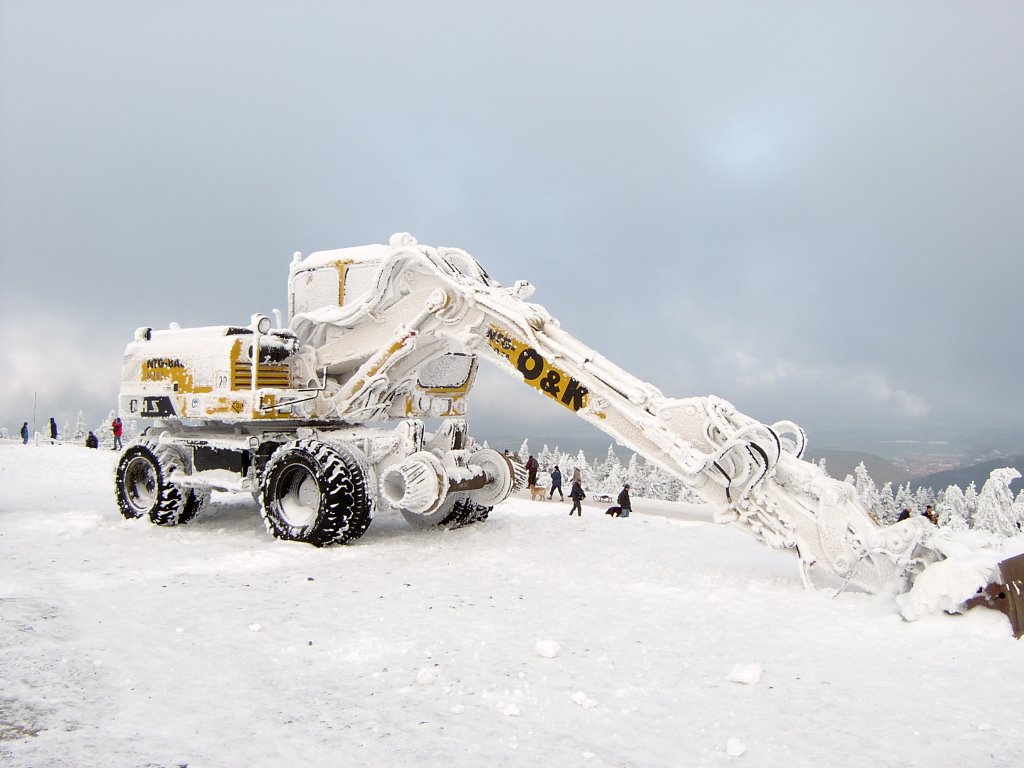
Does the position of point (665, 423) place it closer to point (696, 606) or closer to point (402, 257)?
point (696, 606)

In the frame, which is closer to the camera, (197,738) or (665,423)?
(197,738)

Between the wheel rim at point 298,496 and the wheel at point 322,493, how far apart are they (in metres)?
0.01

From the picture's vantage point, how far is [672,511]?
17484mm

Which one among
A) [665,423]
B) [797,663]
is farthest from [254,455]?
[797,663]

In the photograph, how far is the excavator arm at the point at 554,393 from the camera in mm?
6869

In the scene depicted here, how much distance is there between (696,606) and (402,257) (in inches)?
225

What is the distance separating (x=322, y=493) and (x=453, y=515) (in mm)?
2536

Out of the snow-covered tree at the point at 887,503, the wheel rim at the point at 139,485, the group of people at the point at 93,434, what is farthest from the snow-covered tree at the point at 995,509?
the group of people at the point at 93,434

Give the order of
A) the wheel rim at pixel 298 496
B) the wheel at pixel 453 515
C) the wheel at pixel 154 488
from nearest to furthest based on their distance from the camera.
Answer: the wheel rim at pixel 298 496
the wheel at pixel 453 515
the wheel at pixel 154 488

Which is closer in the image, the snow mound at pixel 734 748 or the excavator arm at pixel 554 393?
the snow mound at pixel 734 748

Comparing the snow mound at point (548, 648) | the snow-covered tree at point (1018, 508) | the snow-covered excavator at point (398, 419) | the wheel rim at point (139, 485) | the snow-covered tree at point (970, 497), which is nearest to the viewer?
the snow mound at point (548, 648)

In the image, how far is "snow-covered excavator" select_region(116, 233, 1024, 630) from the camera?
23.5 feet

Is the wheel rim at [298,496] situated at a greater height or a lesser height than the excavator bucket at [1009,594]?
greater

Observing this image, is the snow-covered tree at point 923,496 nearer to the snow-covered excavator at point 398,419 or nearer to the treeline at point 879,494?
the treeline at point 879,494
